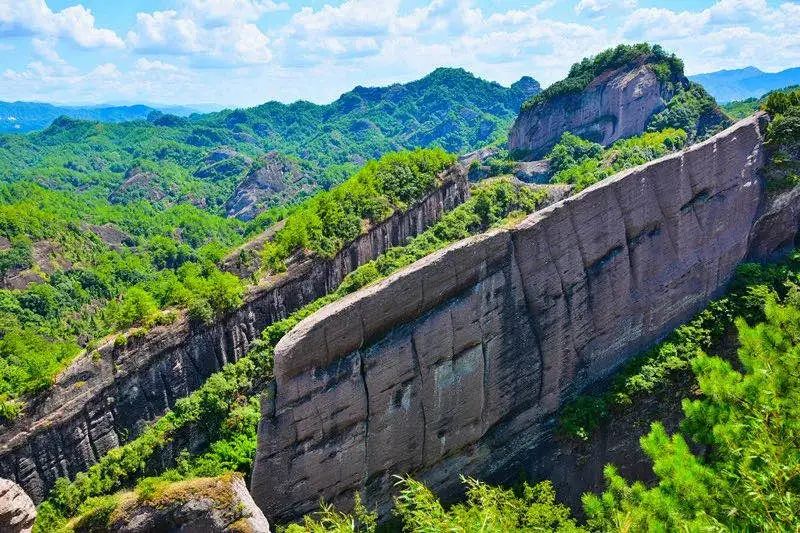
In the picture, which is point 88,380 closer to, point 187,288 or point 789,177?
point 187,288

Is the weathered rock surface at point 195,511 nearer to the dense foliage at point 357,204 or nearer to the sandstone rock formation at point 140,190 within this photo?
the dense foliage at point 357,204

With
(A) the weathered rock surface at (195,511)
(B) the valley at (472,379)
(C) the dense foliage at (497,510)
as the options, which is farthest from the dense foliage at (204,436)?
(C) the dense foliage at (497,510)

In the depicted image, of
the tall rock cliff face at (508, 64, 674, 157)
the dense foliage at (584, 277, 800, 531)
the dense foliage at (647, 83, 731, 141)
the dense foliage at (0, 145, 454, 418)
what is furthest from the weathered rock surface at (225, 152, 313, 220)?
the dense foliage at (584, 277, 800, 531)

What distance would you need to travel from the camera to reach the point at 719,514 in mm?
12234

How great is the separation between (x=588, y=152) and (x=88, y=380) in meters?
64.0

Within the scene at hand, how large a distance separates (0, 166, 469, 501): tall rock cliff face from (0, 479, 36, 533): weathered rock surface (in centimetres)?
629

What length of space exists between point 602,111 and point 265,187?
83574mm

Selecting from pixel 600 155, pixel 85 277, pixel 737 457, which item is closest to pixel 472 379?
pixel 737 457

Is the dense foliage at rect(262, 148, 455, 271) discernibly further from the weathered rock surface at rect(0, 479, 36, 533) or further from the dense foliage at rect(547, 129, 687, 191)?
the weathered rock surface at rect(0, 479, 36, 533)

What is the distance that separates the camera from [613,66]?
82.1m

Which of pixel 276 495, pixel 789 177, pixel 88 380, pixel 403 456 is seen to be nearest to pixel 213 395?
pixel 88 380

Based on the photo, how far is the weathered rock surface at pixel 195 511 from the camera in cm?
1847

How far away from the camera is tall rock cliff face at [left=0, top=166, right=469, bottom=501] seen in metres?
25.2

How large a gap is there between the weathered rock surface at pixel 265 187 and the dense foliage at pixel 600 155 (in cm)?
7842
